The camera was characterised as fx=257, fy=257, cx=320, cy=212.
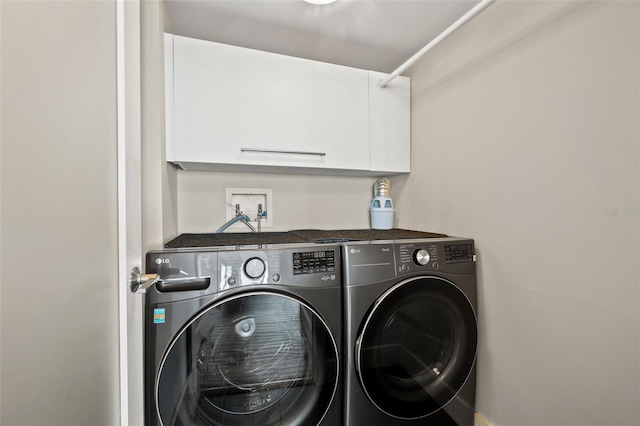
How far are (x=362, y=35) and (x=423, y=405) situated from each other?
5.54 ft

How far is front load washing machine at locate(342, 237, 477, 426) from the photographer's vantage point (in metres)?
0.96

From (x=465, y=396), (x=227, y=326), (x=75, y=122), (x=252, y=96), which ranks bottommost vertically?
(x=465, y=396)

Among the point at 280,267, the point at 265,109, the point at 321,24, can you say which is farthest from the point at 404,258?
the point at 321,24

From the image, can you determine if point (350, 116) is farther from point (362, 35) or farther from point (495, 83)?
point (495, 83)

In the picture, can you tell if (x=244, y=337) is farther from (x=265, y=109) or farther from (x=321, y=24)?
(x=321, y=24)

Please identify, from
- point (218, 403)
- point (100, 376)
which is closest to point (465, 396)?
point (218, 403)

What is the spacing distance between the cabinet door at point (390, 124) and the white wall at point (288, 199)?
318mm

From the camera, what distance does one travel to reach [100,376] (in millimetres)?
527

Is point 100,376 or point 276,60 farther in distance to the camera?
point 276,60

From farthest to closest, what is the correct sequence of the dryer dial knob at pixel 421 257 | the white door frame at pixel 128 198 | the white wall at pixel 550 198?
the dryer dial knob at pixel 421 257 < the white wall at pixel 550 198 < the white door frame at pixel 128 198

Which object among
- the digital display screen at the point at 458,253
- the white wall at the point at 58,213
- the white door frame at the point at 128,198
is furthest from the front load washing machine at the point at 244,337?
the digital display screen at the point at 458,253

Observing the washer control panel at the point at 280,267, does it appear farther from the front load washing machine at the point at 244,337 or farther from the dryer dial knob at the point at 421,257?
the dryer dial knob at the point at 421,257

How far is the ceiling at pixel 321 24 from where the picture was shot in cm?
109

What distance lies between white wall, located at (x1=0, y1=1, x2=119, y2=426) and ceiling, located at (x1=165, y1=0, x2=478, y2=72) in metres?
0.73
